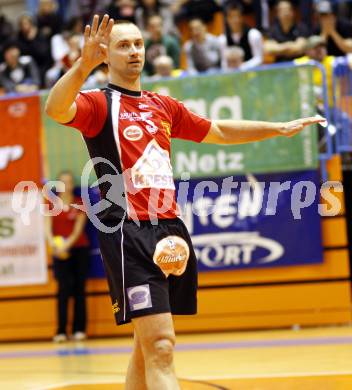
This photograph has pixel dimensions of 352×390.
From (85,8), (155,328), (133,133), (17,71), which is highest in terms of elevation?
(85,8)

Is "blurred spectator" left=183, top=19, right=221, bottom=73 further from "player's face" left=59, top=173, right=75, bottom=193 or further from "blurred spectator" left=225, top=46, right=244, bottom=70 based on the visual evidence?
"player's face" left=59, top=173, right=75, bottom=193

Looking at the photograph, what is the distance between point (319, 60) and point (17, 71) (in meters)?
5.82

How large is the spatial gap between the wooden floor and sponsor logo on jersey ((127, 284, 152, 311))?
2.21 m

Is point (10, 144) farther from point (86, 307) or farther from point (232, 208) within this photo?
point (232, 208)

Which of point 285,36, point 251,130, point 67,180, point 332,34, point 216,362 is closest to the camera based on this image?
point 251,130

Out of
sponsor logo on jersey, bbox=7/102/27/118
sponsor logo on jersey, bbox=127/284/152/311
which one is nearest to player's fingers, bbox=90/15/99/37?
sponsor logo on jersey, bbox=127/284/152/311

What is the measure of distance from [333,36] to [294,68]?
2007mm

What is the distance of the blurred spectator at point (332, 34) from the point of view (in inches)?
501

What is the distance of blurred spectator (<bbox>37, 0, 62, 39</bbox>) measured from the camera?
632 inches

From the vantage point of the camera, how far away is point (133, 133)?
16.4ft

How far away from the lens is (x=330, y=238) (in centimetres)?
1120

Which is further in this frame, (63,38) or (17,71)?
(63,38)

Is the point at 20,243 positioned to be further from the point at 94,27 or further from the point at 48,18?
the point at 94,27

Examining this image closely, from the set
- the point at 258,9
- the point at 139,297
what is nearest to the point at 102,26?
the point at 139,297
